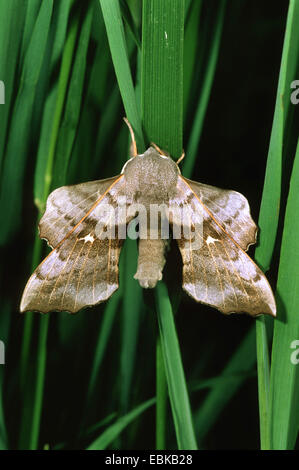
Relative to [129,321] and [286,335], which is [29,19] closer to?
[129,321]

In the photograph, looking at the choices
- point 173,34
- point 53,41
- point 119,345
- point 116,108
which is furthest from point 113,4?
point 119,345

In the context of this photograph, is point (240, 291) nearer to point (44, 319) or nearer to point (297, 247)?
point (297, 247)

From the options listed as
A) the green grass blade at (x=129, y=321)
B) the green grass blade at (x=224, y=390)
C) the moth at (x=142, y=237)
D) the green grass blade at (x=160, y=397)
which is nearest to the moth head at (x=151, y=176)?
the moth at (x=142, y=237)

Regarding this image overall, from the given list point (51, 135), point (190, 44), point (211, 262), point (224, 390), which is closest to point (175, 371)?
point (211, 262)

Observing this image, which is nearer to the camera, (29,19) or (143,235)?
(29,19)

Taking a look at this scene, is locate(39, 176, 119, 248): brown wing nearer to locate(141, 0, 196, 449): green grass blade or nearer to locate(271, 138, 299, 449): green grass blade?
locate(141, 0, 196, 449): green grass blade

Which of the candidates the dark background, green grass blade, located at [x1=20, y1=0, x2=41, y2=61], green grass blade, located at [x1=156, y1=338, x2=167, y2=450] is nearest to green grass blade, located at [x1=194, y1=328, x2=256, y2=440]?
the dark background
